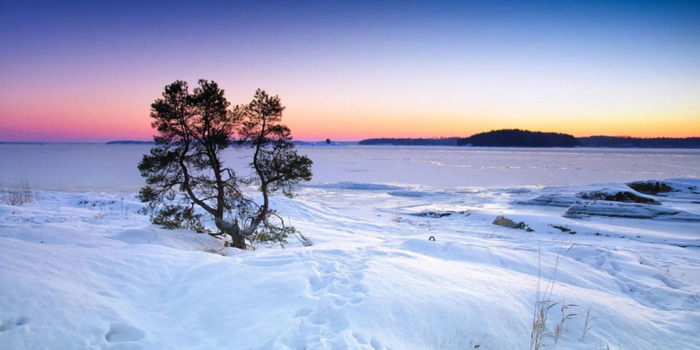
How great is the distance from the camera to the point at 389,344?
141 inches

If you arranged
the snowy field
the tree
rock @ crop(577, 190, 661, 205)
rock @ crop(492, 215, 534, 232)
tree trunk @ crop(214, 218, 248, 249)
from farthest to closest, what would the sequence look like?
rock @ crop(577, 190, 661, 205), rock @ crop(492, 215, 534, 232), tree trunk @ crop(214, 218, 248, 249), the tree, the snowy field

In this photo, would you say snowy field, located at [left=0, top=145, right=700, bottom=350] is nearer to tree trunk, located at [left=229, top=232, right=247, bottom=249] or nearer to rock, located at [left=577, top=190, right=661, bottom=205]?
tree trunk, located at [left=229, top=232, right=247, bottom=249]

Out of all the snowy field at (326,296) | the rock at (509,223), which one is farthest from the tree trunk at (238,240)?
the rock at (509,223)

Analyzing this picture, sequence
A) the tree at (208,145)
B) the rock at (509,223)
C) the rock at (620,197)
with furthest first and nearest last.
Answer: the rock at (620,197) < the rock at (509,223) < the tree at (208,145)

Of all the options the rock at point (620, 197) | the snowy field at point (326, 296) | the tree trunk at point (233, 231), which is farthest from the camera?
the rock at point (620, 197)

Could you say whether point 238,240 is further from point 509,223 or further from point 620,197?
point 620,197

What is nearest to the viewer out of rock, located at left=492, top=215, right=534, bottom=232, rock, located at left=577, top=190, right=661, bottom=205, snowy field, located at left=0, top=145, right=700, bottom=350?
snowy field, located at left=0, top=145, right=700, bottom=350

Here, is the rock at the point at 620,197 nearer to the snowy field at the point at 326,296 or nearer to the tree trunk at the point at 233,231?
the snowy field at the point at 326,296

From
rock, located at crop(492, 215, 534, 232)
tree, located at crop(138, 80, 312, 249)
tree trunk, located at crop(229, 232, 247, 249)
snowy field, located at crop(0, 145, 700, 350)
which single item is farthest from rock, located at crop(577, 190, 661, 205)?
tree trunk, located at crop(229, 232, 247, 249)

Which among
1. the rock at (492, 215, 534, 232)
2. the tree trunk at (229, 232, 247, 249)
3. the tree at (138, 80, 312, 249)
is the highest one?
the tree at (138, 80, 312, 249)

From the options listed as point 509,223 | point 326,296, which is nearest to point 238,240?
point 326,296

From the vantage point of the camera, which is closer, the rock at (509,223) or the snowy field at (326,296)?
the snowy field at (326,296)

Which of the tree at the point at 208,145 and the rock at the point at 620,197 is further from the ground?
the tree at the point at 208,145

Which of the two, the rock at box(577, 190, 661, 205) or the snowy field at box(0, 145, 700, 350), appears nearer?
the snowy field at box(0, 145, 700, 350)
